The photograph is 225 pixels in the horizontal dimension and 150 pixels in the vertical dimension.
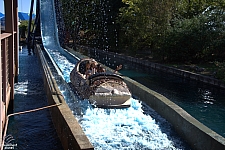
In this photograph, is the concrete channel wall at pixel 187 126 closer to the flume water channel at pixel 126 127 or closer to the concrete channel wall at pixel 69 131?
the flume water channel at pixel 126 127

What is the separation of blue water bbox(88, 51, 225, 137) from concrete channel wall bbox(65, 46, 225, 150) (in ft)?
3.90

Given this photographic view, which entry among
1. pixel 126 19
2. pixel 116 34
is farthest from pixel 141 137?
pixel 116 34

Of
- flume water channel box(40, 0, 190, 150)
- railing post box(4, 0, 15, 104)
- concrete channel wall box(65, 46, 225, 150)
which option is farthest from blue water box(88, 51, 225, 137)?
railing post box(4, 0, 15, 104)

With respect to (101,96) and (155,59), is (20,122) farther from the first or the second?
(155,59)

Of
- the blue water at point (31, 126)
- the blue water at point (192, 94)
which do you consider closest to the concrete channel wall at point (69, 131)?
the blue water at point (31, 126)

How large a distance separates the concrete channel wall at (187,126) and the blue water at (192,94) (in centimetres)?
119

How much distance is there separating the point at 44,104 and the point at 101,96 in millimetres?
2004

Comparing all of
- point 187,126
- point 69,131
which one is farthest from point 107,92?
point 69,131

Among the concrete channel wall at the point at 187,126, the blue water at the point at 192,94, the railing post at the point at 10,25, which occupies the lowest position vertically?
the blue water at the point at 192,94

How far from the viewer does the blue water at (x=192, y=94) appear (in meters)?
8.32

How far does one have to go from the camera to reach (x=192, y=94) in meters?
11.2

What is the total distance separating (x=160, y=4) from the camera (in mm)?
19484

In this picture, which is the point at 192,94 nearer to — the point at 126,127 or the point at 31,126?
the point at 126,127

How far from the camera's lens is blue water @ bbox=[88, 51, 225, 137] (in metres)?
8.32
